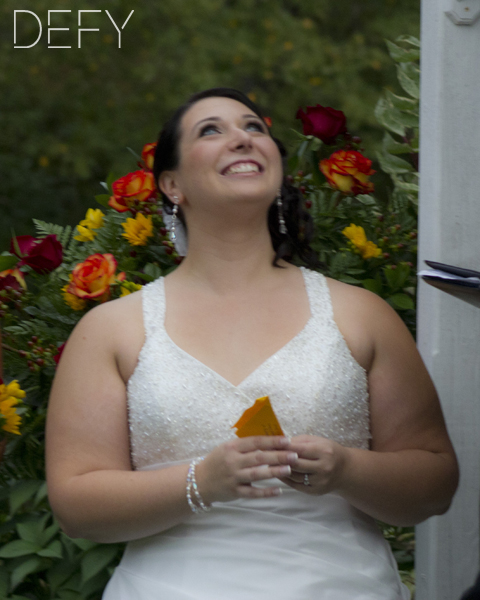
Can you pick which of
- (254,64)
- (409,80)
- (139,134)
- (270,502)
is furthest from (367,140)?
(270,502)

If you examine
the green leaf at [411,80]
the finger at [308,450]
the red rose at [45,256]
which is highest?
the green leaf at [411,80]

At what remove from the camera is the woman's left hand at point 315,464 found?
1856 mm

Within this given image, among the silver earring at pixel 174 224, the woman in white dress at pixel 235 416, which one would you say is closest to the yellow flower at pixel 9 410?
the woman in white dress at pixel 235 416

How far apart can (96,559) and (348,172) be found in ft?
4.90

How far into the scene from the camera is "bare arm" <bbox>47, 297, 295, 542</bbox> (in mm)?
2023

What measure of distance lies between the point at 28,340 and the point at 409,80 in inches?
69.2

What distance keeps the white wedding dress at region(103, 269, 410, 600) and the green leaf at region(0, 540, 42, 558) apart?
287 millimetres

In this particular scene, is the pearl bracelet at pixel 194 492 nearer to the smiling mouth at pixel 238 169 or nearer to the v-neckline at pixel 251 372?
the v-neckline at pixel 251 372

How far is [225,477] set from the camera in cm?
187

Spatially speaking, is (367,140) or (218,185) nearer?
(218,185)

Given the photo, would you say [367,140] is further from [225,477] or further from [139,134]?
[225,477]

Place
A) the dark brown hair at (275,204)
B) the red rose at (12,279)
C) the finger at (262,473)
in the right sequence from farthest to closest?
1. the red rose at (12,279)
2. the dark brown hair at (275,204)
3. the finger at (262,473)

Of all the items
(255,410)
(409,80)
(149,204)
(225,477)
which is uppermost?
(409,80)

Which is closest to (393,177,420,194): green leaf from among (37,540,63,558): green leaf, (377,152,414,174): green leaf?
Answer: (377,152,414,174): green leaf
